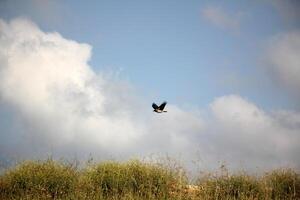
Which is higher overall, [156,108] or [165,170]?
[156,108]

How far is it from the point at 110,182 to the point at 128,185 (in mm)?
555

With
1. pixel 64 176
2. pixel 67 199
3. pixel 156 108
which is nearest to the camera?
pixel 67 199

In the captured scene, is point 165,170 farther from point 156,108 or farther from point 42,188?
point 42,188

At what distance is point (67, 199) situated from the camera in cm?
1218

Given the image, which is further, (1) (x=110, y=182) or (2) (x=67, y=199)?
(1) (x=110, y=182)

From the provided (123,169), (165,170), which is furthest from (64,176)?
(165,170)

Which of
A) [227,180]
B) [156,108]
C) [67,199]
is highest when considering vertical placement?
[156,108]

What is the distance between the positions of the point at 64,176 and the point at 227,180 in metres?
5.06

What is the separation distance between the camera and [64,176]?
45.1 ft

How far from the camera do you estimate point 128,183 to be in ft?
46.0

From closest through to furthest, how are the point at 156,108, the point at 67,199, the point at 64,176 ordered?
the point at 67,199 → the point at 64,176 → the point at 156,108

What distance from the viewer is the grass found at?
13.4 metres

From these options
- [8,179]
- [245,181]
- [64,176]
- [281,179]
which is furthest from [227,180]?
[8,179]

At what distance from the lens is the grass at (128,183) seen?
13.4 metres
